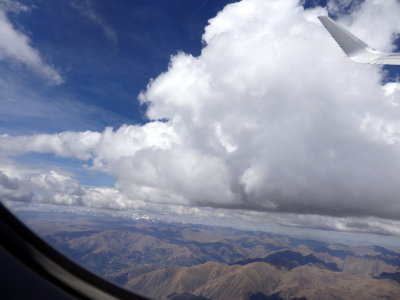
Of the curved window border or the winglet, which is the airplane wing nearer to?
the winglet

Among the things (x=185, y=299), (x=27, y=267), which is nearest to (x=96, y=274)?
(x=27, y=267)

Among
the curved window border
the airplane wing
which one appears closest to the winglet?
the airplane wing

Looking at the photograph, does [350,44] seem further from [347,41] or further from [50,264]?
[50,264]

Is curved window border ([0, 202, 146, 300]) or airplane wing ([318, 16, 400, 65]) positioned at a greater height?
airplane wing ([318, 16, 400, 65])

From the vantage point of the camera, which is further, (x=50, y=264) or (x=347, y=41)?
(x=347, y=41)

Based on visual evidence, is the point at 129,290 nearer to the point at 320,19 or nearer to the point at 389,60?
the point at 389,60

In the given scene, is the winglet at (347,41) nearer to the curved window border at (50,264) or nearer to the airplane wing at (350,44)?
the airplane wing at (350,44)

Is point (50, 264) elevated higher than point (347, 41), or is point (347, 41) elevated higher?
point (347, 41)

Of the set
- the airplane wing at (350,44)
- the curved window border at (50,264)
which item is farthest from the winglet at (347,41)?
the curved window border at (50,264)

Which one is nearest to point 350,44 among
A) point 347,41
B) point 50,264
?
point 347,41
